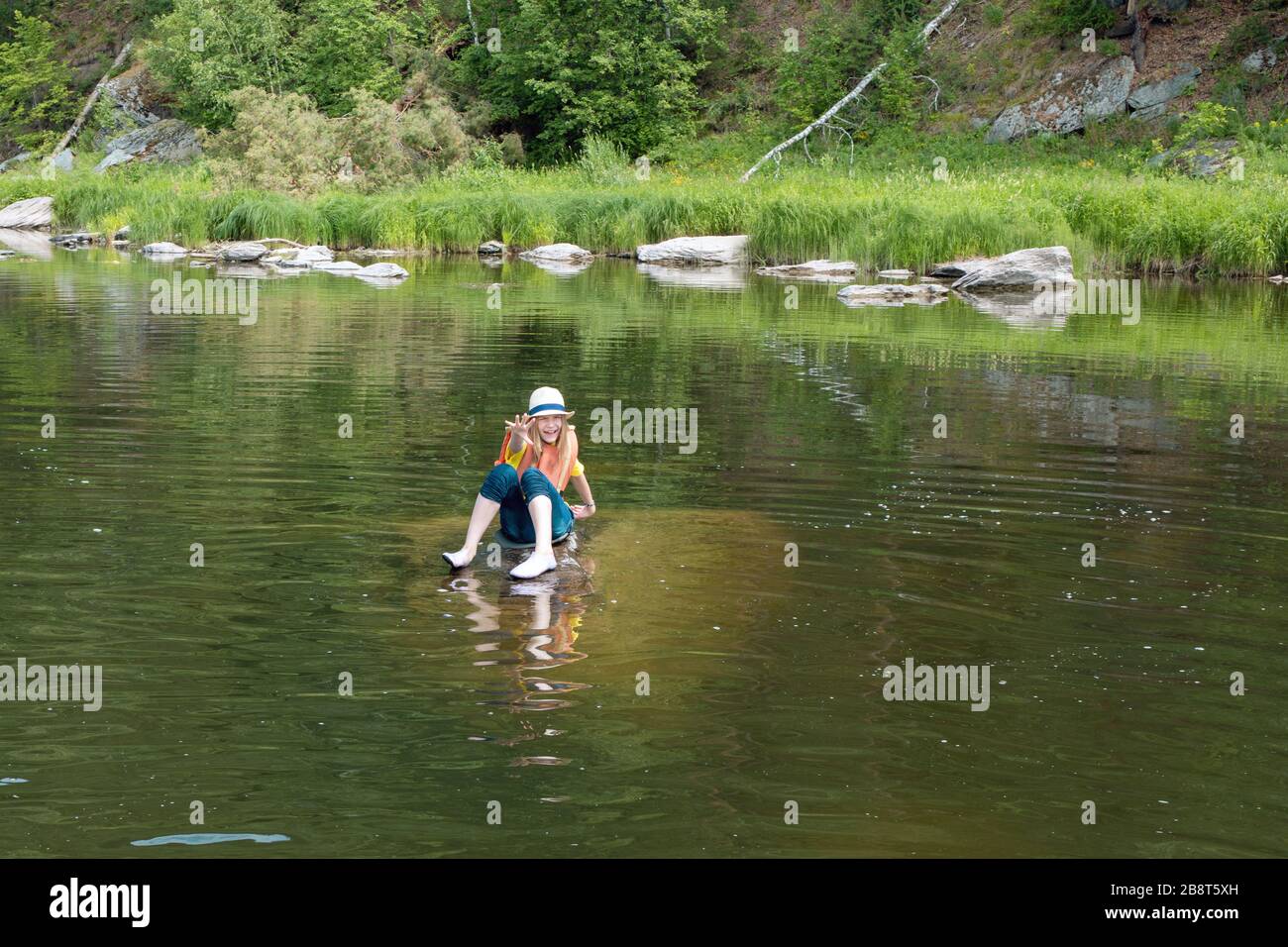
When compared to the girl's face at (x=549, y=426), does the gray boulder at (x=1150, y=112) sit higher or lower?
higher

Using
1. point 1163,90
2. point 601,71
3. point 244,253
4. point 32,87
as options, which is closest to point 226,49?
point 601,71

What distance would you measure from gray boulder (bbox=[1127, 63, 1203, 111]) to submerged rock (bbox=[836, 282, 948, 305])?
15.1 metres

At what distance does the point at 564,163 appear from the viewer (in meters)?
48.7

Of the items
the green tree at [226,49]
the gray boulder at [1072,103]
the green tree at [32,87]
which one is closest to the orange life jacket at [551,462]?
the gray boulder at [1072,103]

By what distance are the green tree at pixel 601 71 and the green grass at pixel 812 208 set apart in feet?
7.34

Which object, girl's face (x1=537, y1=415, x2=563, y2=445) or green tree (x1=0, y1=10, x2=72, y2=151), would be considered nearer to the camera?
girl's face (x1=537, y1=415, x2=563, y2=445)

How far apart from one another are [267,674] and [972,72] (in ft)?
144

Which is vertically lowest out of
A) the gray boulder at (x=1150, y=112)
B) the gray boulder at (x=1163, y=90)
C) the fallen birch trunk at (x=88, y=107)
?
the gray boulder at (x=1150, y=112)

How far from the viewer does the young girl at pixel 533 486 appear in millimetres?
9375

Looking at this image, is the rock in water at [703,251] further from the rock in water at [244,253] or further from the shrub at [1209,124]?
the shrub at [1209,124]

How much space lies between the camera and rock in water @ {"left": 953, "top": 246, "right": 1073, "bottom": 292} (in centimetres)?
3089

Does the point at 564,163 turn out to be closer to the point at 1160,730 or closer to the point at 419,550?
the point at 419,550

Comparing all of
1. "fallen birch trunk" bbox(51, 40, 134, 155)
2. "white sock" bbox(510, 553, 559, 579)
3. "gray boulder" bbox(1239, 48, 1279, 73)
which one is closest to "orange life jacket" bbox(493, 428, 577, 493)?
"white sock" bbox(510, 553, 559, 579)

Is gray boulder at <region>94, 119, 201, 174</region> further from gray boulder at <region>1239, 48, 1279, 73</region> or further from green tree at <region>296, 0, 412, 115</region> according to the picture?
gray boulder at <region>1239, 48, 1279, 73</region>
